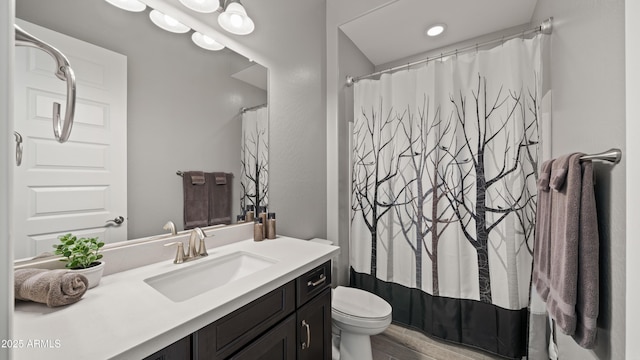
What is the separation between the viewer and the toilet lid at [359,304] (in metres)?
1.43

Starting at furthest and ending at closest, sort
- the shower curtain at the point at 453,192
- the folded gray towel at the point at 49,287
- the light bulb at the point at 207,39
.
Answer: the shower curtain at the point at 453,192 < the light bulb at the point at 207,39 < the folded gray towel at the point at 49,287

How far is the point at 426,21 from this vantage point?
1923 millimetres

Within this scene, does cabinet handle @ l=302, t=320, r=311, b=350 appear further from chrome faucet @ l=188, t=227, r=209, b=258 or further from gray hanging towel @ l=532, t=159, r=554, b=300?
gray hanging towel @ l=532, t=159, r=554, b=300

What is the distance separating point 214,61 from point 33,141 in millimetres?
830

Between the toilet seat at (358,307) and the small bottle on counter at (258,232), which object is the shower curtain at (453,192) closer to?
the toilet seat at (358,307)

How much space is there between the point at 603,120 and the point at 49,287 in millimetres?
1813

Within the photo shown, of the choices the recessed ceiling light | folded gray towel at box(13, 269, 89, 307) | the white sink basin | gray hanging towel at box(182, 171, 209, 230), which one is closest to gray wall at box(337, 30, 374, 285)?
the recessed ceiling light

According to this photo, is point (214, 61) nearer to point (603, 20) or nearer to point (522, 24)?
point (603, 20)

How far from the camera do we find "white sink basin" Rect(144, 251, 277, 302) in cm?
95

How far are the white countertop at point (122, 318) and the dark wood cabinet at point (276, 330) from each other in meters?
0.04

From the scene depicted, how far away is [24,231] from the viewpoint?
0.77 meters

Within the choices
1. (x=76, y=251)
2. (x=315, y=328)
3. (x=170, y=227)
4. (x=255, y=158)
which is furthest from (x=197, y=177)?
(x=315, y=328)

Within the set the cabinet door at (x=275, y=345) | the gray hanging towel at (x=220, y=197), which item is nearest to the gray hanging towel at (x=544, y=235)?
the cabinet door at (x=275, y=345)

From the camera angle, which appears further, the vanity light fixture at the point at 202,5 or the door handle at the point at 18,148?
the vanity light fixture at the point at 202,5
